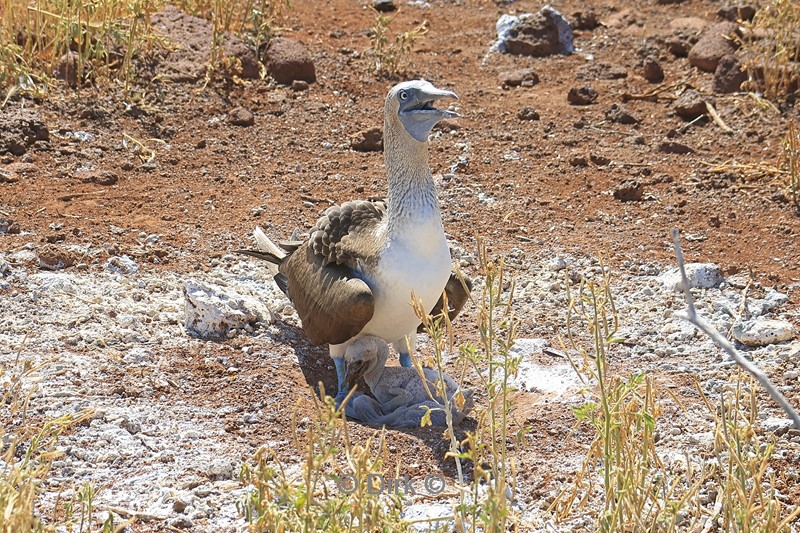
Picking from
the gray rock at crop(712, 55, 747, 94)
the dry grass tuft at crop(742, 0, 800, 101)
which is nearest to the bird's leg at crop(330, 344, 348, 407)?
the dry grass tuft at crop(742, 0, 800, 101)

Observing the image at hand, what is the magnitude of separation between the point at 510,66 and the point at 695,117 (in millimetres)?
1983

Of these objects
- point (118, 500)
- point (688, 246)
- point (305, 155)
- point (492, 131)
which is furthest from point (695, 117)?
point (118, 500)

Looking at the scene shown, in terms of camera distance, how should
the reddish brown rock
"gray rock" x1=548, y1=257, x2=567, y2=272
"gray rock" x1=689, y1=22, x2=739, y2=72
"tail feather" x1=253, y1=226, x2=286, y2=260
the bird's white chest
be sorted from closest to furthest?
1. the bird's white chest
2. "tail feather" x1=253, y1=226, x2=286, y2=260
3. "gray rock" x1=548, y1=257, x2=567, y2=272
4. the reddish brown rock
5. "gray rock" x1=689, y1=22, x2=739, y2=72

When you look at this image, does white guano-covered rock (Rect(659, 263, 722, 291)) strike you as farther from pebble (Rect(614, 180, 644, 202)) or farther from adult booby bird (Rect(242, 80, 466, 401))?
adult booby bird (Rect(242, 80, 466, 401))

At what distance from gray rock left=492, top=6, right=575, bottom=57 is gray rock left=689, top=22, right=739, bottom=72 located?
48.1 inches

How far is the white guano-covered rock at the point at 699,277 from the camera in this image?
23.4 ft

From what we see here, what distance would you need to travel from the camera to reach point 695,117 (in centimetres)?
991

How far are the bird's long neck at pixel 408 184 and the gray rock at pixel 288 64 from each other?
4349 mm

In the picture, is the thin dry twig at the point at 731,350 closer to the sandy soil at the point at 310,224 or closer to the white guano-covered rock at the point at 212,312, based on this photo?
the sandy soil at the point at 310,224

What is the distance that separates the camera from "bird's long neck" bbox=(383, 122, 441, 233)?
5.84 meters

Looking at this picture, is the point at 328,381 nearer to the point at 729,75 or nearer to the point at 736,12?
the point at 729,75

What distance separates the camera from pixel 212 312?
6.48m

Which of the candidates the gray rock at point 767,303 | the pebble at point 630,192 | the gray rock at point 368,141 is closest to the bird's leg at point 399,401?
the gray rock at point 767,303

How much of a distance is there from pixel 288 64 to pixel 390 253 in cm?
478
